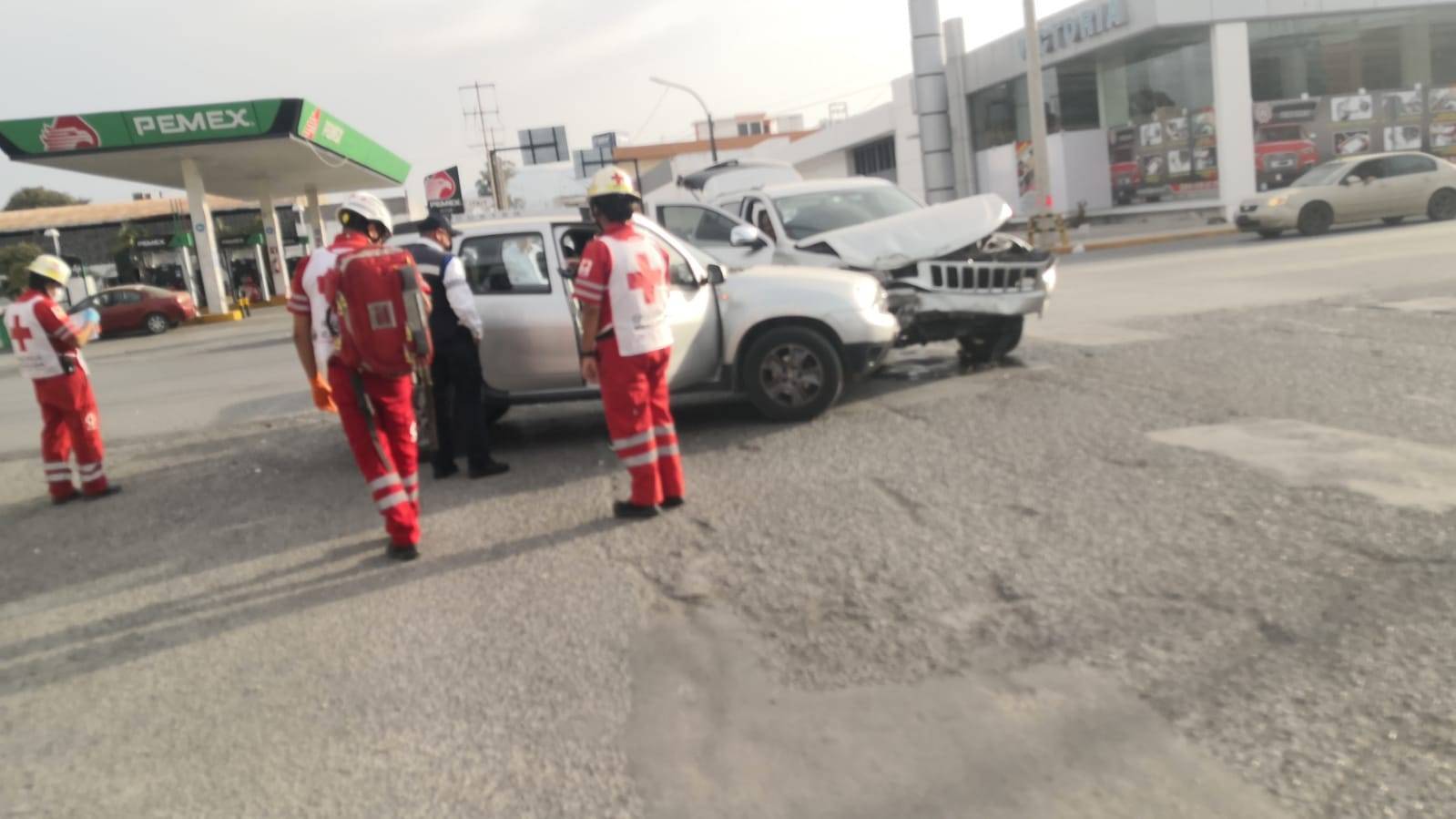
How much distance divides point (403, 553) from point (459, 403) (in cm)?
183

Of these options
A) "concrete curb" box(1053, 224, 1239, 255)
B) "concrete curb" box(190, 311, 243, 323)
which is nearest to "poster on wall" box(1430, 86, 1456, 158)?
"concrete curb" box(1053, 224, 1239, 255)

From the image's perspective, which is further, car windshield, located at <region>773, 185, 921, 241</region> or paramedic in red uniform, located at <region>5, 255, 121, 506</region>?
car windshield, located at <region>773, 185, 921, 241</region>

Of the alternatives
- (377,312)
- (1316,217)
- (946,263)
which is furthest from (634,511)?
(1316,217)

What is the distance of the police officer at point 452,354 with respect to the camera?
6.95m

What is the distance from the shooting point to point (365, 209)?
5.73m

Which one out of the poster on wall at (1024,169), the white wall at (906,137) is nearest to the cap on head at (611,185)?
the poster on wall at (1024,169)

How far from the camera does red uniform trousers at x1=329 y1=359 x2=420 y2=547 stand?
5.60 m

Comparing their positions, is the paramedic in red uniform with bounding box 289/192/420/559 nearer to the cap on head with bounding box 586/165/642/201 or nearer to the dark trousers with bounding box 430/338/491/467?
the cap on head with bounding box 586/165/642/201

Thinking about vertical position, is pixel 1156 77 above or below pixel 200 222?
above

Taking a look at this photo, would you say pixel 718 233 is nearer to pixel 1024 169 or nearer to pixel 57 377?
pixel 57 377

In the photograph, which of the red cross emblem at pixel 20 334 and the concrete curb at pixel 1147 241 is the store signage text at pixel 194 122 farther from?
the red cross emblem at pixel 20 334

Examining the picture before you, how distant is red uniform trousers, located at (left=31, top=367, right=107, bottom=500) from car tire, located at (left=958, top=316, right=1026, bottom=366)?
6.64 metres

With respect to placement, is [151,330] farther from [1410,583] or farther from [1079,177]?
[1410,583]

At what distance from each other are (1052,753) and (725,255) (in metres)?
7.90
